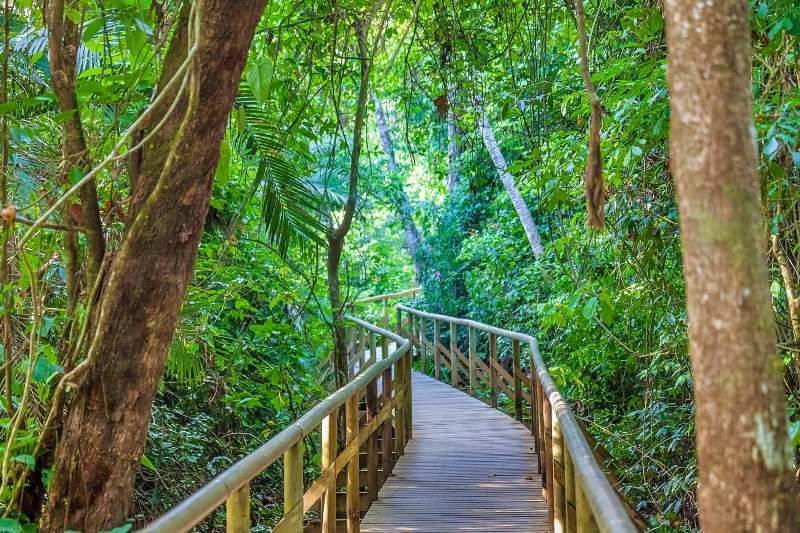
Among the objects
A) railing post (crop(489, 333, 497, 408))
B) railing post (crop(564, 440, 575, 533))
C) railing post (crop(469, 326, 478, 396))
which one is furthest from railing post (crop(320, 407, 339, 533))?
railing post (crop(469, 326, 478, 396))

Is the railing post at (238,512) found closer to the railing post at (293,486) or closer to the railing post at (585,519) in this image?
the railing post at (293,486)

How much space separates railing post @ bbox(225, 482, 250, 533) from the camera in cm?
232

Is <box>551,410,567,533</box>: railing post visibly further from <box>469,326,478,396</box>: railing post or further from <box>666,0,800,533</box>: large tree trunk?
<box>469,326,478,396</box>: railing post

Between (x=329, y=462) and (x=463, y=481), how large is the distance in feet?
Result: 6.52

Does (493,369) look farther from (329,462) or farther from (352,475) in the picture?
(329,462)

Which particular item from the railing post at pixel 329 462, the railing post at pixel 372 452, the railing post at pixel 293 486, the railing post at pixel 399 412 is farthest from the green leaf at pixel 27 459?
the railing post at pixel 399 412

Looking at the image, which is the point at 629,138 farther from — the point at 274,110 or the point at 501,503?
the point at 274,110

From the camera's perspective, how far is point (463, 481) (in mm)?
5473

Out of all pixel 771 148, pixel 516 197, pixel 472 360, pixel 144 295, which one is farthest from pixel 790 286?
pixel 516 197

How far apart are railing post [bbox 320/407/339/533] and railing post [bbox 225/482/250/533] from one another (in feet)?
4.24

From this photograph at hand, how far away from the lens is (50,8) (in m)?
2.53

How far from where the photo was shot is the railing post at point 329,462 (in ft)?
12.1

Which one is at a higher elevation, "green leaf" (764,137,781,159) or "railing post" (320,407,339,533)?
"green leaf" (764,137,781,159)

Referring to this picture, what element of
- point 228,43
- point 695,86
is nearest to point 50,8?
point 228,43
